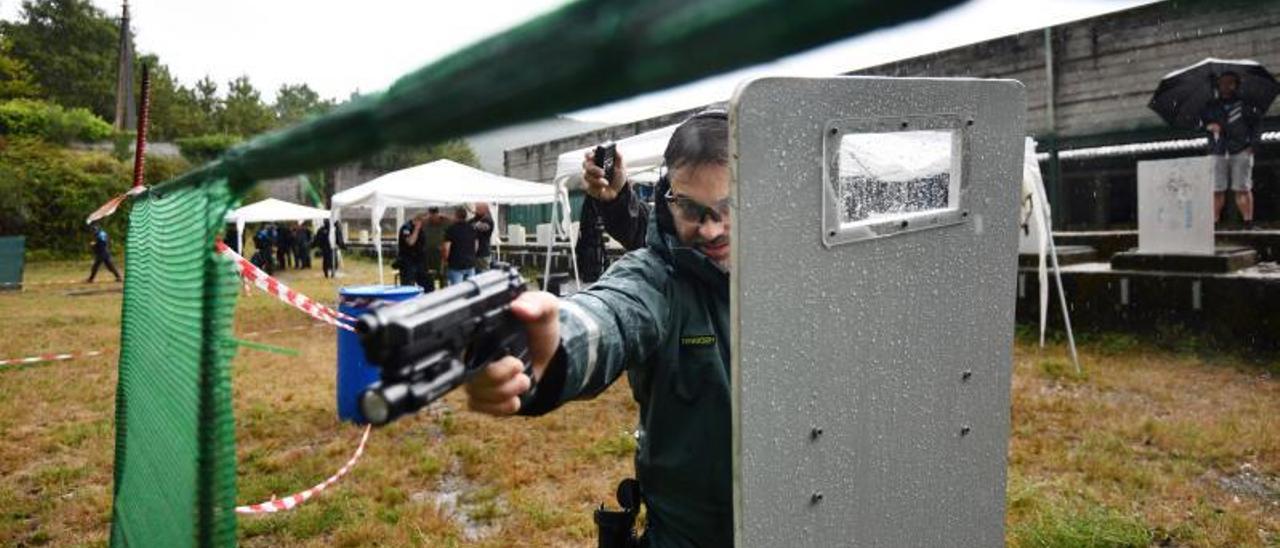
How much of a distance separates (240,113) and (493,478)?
66.6 meters

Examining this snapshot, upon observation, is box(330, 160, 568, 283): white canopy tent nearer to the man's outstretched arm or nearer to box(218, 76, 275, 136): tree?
the man's outstretched arm

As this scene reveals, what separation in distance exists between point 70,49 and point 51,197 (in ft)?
77.6

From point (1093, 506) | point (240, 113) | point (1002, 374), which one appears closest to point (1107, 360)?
point (1093, 506)

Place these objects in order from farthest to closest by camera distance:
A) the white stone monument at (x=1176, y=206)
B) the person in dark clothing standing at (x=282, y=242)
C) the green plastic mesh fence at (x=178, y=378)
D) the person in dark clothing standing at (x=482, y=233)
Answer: the person in dark clothing standing at (x=282, y=242)
the person in dark clothing standing at (x=482, y=233)
the white stone monument at (x=1176, y=206)
the green plastic mesh fence at (x=178, y=378)

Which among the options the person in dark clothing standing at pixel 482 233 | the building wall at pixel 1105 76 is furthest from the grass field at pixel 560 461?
the building wall at pixel 1105 76

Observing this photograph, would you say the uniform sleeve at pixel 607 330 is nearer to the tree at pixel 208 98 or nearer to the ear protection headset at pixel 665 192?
the ear protection headset at pixel 665 192

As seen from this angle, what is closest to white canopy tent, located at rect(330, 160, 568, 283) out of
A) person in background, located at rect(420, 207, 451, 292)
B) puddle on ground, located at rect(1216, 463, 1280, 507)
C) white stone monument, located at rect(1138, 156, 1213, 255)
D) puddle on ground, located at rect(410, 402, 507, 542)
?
person in background, located at rect(420, 207, 451, 292)

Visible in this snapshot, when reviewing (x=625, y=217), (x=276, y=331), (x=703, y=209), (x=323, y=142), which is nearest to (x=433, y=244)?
(x=276, y=331)

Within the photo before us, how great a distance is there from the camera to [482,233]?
11602 mm

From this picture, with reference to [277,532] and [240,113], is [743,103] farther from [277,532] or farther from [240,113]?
[240,113]

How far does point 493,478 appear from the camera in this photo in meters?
4.59

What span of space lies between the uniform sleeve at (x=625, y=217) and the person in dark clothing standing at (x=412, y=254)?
7.96 m

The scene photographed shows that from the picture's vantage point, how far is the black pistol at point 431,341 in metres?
0.85

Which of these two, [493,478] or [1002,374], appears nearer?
[1002,374]
